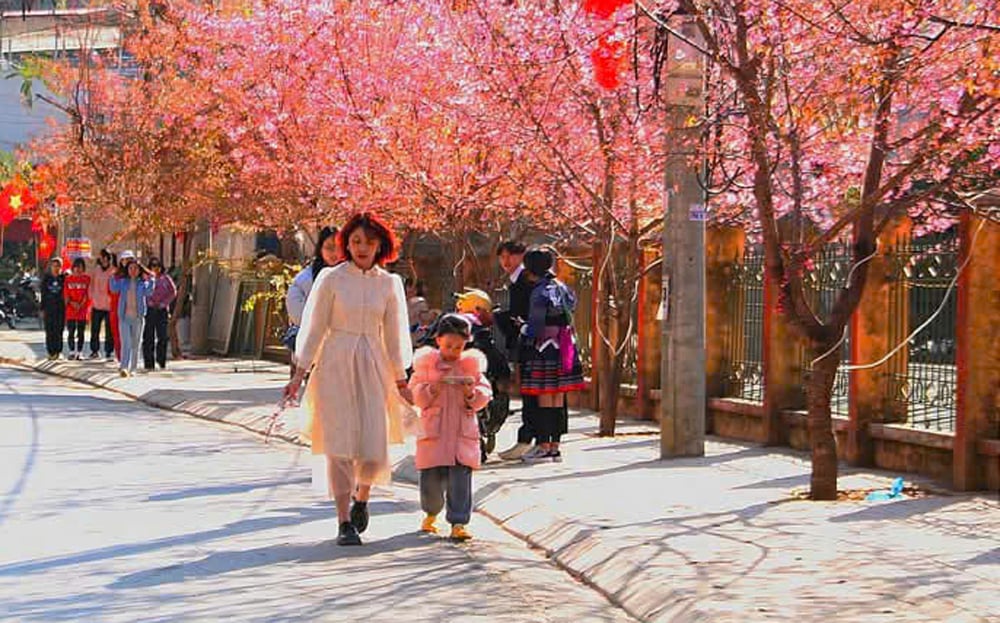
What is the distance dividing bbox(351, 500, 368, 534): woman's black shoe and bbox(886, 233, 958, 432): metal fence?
4.91m

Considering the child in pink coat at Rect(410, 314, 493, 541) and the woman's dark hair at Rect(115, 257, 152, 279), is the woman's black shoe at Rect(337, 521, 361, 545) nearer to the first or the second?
the child in pink coat at Rect(410, 314, 493, 541)

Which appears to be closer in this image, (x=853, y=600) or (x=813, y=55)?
(x=853, y=600)

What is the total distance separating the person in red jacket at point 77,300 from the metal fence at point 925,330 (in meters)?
20.6

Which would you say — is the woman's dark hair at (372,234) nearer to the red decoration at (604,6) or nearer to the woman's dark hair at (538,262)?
the woman's dark hair at (538,262)

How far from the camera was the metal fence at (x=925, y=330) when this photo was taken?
14.1 m

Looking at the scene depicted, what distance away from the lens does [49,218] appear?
46062mm

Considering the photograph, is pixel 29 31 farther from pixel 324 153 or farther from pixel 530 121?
pixel 530 121

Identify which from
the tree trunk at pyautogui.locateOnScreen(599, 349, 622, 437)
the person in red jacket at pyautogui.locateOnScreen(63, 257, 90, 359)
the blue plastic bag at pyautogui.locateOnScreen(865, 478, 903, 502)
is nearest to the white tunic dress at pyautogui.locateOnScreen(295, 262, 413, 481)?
the blue plastic bag at pyautogui.locateOnScreen(865, 478, 903, 502)

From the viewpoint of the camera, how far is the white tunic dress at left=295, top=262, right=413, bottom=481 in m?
11.1

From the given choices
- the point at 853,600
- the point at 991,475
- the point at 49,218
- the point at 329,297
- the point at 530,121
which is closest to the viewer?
the point at 853,600

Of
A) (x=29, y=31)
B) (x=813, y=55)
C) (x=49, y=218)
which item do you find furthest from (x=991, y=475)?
(x=29, y=31)

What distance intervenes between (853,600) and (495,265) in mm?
15693

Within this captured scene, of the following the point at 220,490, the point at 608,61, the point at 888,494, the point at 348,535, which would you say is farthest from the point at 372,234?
the point at 608,61

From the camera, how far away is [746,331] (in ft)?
59.9
